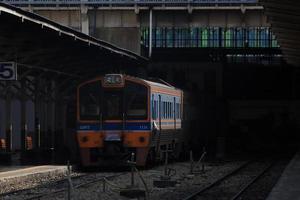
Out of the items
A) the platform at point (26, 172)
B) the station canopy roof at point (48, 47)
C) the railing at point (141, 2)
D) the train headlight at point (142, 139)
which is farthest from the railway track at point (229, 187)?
the railing at point (141, 2)

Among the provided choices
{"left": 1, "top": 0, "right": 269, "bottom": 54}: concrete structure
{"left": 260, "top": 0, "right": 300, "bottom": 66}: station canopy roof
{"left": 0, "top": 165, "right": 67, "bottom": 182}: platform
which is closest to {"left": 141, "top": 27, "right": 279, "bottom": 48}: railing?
{"left": 1, "top": 0, "right": 269, "bottom": 54}: concrete structure

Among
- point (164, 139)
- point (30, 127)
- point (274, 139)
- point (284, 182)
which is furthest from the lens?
point (274, 139)

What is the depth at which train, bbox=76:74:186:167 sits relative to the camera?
22172 millimetres

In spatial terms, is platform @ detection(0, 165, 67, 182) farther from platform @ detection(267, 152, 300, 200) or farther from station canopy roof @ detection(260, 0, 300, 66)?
station canopy roof @ detection(260, 0, 300, 66)

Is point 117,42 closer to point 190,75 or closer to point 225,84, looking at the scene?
point 190,75

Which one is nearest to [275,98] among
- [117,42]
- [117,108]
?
[117,42]

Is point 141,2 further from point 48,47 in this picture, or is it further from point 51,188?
point 51,188

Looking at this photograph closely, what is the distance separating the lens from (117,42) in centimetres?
4000

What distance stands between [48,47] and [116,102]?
3.48 metres

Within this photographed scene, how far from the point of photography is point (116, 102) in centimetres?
2238

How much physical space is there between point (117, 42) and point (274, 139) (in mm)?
24430

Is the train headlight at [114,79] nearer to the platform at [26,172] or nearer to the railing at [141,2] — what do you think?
the platform at [26,172]

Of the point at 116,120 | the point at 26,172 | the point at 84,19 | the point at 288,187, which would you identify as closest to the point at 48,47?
the point at 116,120

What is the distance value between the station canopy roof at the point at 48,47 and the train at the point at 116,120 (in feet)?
6.77
